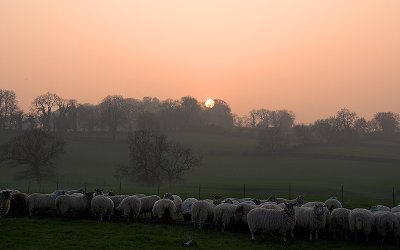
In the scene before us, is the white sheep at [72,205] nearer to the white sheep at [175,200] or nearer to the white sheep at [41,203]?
the white sheep at [41,203]

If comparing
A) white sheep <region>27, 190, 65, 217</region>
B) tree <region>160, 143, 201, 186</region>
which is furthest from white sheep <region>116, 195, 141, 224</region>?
tree <region>160, 143, 201, 186</region>

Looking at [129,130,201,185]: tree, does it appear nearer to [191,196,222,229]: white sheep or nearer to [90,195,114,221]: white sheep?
[90,195,114,221]: white sheep

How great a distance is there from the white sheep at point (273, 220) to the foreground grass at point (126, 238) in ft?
1.56

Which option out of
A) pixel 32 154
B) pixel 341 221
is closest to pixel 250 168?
pixel 32 154

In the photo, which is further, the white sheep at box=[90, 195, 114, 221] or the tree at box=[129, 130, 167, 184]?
the tree at box=[129, 130, 167, 184]

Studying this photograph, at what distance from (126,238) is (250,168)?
7144 centimetres

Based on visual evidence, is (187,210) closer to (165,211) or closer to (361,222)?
(165,211)

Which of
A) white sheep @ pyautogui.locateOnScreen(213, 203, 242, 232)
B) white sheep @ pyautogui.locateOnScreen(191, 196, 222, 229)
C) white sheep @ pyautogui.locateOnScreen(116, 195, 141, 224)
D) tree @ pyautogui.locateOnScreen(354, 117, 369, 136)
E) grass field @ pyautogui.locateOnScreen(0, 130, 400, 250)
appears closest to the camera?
grass field @ pyautogui.locateOnScreen(0, 130, 400, 250)

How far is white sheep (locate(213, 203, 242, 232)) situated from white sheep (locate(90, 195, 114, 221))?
5926 mm

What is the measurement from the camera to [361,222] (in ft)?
60.6

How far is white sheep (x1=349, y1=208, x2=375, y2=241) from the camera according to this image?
18.4 m

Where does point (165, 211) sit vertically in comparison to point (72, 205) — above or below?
below

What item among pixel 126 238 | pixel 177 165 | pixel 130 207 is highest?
pixel 130 207

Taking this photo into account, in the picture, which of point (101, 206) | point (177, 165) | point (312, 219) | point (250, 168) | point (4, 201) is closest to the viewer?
point (312, 219)
